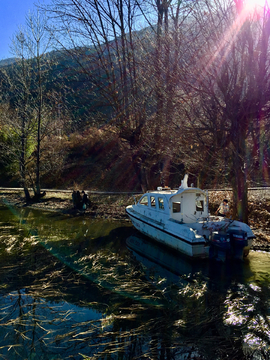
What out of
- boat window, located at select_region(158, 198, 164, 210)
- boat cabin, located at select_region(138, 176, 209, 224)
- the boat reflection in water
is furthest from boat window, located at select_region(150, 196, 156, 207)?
the boat reflection in water

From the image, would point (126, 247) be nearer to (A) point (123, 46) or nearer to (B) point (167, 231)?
(B) point (167, 231)

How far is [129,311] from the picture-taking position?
7.97 meters

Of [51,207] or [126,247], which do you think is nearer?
[126,247]

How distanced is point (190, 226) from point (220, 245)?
168 cm

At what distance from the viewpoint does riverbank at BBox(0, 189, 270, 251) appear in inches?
583

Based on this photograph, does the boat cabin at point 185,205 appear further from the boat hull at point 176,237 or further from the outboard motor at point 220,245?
the outboard motor at point 220,245

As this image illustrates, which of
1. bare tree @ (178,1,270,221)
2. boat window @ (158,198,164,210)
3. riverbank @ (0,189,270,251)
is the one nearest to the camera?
bare tree @ (178,1,270,221)

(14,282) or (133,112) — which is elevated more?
(133,112)

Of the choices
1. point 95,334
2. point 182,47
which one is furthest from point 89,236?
point 182,47

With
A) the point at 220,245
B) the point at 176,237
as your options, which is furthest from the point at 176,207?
the point at 220,245

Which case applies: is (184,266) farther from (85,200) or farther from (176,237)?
(85,200)

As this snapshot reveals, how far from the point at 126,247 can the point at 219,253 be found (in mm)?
4583

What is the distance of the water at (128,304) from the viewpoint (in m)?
6.46

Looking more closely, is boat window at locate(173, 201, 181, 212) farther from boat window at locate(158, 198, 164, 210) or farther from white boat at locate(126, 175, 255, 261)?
boat window at locate(158, 198, 164, 210)
